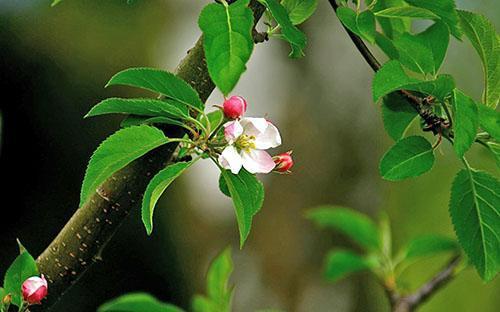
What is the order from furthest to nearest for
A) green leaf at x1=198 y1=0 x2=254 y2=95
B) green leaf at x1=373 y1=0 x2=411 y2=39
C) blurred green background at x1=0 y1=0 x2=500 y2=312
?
blurred green background at x1=0 y1=0 x2=500 y2=312 → green leaf at x1=373 y1=0 x2=411 y2=39 → green leaf at x1=198 y1=0 x2=254 y2=95

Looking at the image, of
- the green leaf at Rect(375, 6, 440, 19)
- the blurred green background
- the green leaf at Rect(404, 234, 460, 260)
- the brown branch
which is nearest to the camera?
the green leaf at Rect(375, 6, 440, 19)

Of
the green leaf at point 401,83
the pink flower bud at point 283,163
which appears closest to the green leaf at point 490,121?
the green leaf at point 401,83

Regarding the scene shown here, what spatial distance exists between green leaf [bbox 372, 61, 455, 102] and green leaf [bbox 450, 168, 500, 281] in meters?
0.08

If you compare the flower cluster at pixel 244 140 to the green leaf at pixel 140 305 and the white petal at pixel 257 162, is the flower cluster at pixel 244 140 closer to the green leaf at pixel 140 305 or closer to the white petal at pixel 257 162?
the white petal at pixel 257 162

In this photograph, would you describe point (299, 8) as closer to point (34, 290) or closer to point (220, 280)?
point (34, 290)

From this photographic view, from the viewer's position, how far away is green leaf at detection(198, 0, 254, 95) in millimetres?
503

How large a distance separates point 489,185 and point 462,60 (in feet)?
9.09

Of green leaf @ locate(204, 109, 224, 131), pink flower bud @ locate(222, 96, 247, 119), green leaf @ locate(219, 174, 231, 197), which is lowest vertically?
green leaf @ locate(219, 174, 231, 197)

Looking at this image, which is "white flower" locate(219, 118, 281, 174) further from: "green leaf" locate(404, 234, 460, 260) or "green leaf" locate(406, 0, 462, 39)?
"green leaf" locate(404, 234, 460, 260)

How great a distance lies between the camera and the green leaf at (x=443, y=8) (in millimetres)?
610

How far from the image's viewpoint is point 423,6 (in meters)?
0.62

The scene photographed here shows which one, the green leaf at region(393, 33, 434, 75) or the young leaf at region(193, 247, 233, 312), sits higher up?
the green leaf at region(393, 33, 434, 75)

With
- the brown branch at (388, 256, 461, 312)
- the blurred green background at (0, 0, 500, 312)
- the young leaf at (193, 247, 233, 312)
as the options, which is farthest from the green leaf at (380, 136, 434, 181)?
the blurred green background at (0, 0, 500, 312)

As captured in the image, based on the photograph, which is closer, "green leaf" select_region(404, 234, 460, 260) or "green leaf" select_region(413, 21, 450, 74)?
"green leaf" select_region(413, 21, 450, 74)
